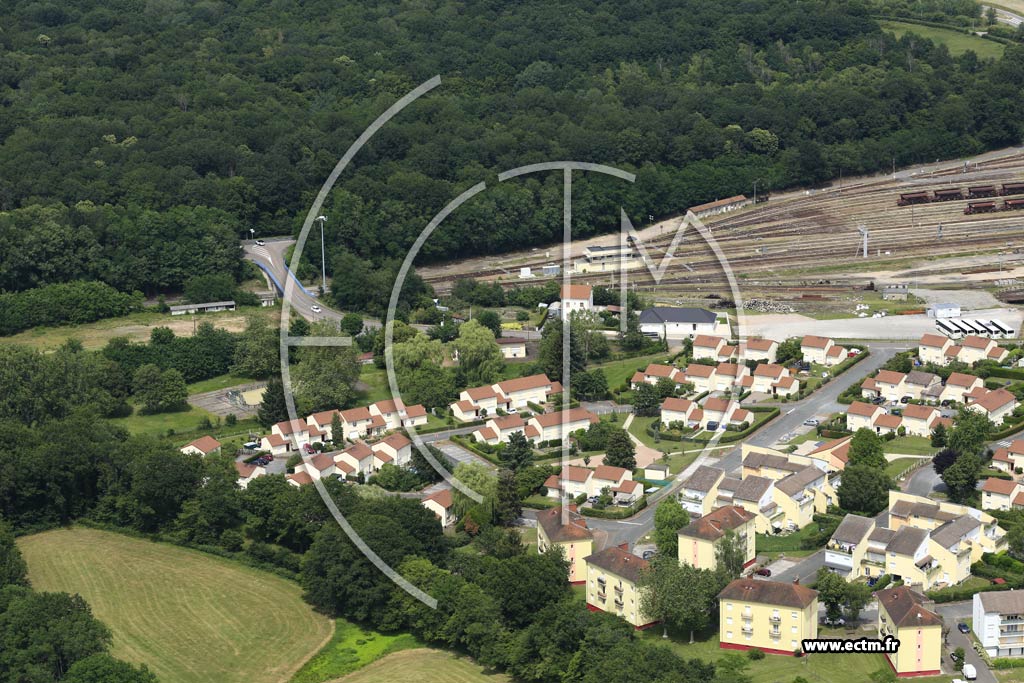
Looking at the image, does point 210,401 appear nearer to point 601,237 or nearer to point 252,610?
point 252,610

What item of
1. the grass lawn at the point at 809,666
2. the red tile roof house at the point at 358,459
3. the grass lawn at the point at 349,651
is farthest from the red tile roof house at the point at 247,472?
the grass lawn at the point at 809,666

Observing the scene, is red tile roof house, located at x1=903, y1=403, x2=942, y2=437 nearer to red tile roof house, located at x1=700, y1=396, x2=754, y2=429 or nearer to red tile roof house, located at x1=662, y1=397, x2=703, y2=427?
red tile roof house, located at x1=700, y1=396, x2=754, y2=429

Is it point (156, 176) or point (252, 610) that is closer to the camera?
point (252, 610)

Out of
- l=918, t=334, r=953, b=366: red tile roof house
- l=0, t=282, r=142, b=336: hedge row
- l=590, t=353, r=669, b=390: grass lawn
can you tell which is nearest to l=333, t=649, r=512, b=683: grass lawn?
l=590, t=353, r=669, b=390: grass lawn

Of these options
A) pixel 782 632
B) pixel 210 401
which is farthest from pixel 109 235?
pixel 782 632

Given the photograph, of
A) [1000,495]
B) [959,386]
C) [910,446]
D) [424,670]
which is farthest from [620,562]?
[959,386]

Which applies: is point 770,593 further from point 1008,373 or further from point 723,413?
point 1008,373
